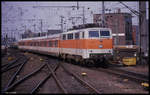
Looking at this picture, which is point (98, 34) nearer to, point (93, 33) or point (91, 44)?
point (93, 33)

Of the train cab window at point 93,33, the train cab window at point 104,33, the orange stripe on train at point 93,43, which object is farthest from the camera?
the train cab window at point 104,33

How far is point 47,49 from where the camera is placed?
108 ft

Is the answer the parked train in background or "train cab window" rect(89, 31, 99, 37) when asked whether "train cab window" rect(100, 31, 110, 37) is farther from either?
"train cab window" rect(89, 31, 99, 37)

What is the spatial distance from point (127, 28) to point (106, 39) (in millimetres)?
45306

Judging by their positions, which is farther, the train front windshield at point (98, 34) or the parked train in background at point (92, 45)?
the train front windshield at point (98, 34)

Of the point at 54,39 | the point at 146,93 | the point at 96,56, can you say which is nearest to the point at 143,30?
the point at 96,56

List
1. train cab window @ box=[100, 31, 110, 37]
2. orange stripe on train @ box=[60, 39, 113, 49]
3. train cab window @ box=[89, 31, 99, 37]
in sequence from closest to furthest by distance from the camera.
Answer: orange stripe on train @ box=[60, 39, 113, 49] < train cab window @ box=[89, 31, 99, 37] < train cab window @ box=[100, 31, 110, 37]

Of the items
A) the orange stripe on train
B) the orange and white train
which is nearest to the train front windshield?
the orange and white train

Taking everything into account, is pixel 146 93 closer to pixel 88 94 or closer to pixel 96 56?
pixel 88 94

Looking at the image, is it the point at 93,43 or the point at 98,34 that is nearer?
the point at 93,43

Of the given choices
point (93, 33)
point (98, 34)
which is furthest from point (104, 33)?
point (93, 33)

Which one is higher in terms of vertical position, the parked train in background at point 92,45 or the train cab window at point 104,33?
the train cab window at point 104,33

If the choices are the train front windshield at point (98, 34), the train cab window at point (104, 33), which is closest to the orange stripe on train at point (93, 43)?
the train front windshield at point (98, 34)

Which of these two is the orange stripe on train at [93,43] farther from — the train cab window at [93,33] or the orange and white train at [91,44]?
the train cab window at [93,33]
